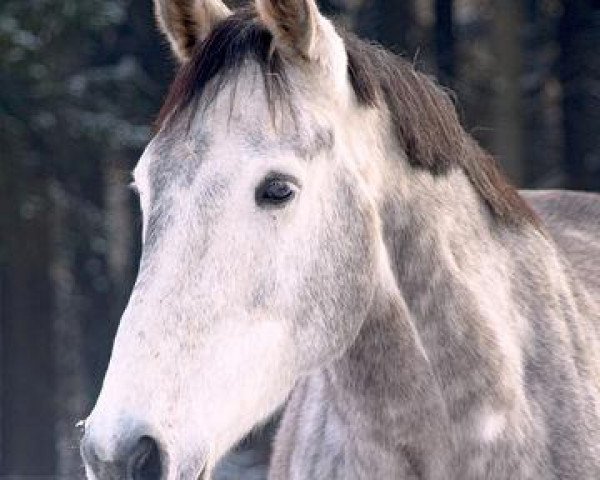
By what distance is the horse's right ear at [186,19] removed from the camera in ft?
12.9

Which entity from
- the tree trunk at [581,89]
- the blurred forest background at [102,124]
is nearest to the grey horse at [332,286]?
the blurred forest background at [102,124]

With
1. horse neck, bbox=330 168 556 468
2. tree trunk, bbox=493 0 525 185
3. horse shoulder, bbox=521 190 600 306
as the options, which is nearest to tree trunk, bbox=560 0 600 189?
tree trunk, bbox=493 0 525 185

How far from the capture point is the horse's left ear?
11.8ft

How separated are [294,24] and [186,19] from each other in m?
0.44

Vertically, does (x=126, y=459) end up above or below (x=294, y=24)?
below

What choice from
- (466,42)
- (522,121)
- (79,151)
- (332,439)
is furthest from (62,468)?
(332,439)

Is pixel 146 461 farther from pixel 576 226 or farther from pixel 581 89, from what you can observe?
pixel 581 89

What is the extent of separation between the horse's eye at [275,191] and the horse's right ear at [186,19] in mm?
580

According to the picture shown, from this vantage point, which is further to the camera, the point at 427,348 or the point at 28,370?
the point at 28,370

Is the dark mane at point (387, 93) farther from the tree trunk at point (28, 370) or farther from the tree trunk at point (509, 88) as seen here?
the tree trunk at point (28, 370)

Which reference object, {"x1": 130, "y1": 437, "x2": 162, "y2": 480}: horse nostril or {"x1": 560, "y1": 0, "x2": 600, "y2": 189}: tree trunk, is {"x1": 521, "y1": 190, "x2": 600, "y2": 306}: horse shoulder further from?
{"x1": 560, "y1": 0, "x2": 600, "y2": 189}: tree trunk

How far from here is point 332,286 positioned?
3611 mm

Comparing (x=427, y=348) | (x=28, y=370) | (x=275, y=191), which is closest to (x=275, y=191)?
(x=275, y=191)

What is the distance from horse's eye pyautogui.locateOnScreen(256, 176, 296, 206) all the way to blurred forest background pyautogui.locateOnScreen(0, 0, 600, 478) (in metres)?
5.73
